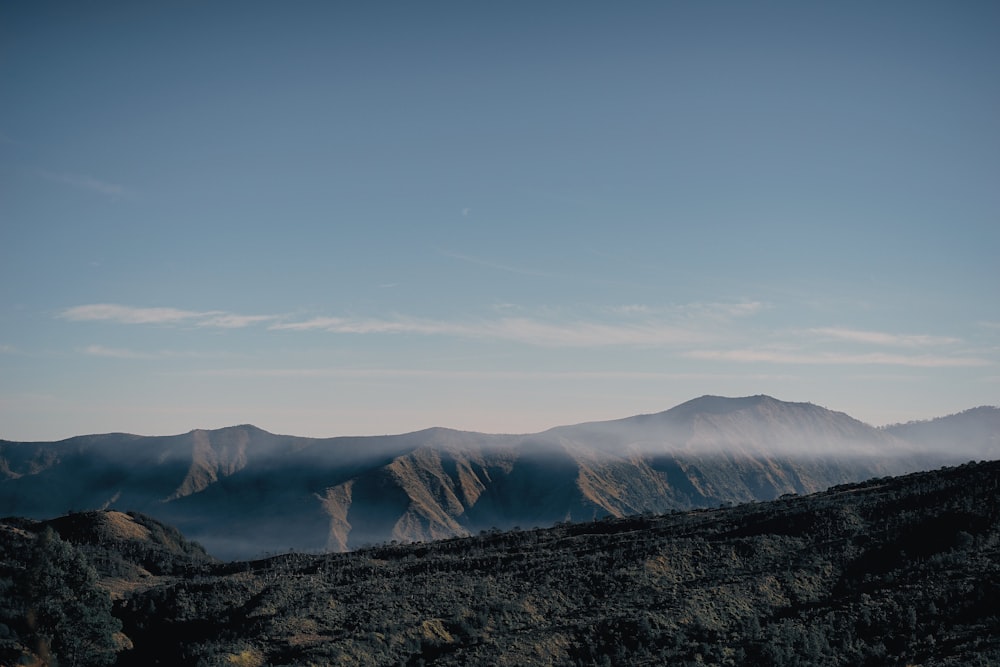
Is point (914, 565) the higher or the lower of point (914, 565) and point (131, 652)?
the higher

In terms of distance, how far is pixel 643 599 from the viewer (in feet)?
230

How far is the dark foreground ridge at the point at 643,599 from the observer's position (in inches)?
2298

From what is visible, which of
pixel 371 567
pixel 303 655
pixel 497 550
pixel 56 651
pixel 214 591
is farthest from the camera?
pixel 497 550

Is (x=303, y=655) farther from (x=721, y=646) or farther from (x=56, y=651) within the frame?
(x=721, y=646)

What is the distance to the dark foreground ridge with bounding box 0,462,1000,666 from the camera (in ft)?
192

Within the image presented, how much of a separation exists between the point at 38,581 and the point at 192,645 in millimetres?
13220

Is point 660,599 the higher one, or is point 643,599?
point 660,599

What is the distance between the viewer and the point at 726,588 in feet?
232

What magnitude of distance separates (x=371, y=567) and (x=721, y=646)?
4499 cm

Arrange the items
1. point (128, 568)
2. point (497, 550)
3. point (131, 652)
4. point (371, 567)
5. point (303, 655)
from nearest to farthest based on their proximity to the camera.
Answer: point (303, 655)
point (131, 652)
point (371, 567)
point (497, 550)
point (128, 568)

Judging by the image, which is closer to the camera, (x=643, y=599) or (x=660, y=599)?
(x=660, y=599)

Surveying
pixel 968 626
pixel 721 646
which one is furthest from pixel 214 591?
pixel 968 626

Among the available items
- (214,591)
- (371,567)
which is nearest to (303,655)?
(214,591)

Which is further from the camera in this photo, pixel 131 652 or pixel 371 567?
pixel 371 567
